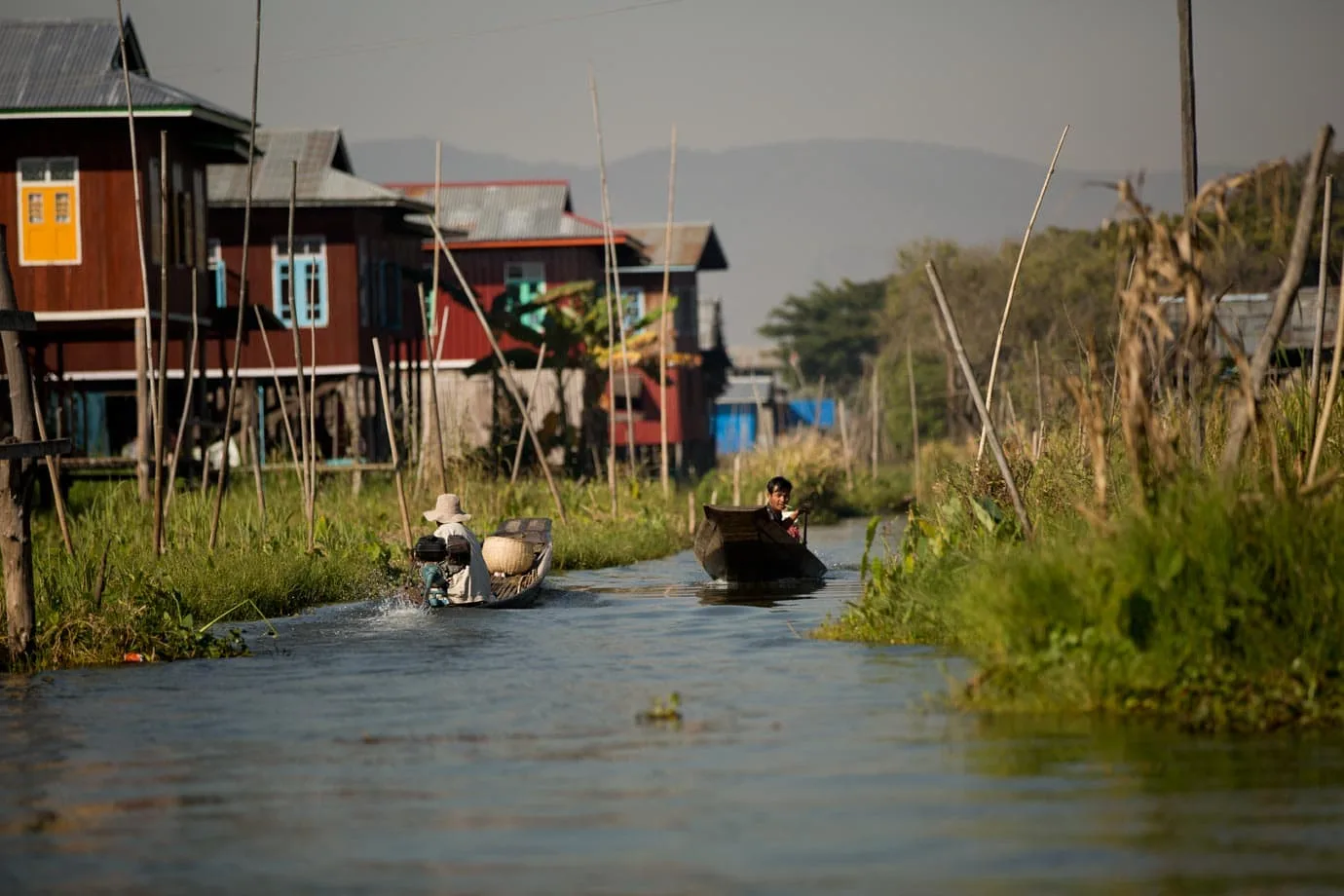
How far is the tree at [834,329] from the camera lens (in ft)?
291

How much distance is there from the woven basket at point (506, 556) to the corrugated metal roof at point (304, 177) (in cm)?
1460

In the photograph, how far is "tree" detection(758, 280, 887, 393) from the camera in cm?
8869

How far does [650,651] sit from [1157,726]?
504 cm

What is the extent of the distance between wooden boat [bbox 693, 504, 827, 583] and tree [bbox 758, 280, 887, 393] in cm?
6946

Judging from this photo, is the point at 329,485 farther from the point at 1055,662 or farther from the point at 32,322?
the point at 1055,662

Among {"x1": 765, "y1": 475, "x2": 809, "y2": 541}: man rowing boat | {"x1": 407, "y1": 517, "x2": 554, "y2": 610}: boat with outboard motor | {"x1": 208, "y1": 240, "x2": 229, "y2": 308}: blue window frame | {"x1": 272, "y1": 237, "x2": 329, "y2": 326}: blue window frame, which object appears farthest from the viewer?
Result: {"x1": 272, "y1": 237, "x2": 329, "y2": 326}: blue window frame

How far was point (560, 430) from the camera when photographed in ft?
115

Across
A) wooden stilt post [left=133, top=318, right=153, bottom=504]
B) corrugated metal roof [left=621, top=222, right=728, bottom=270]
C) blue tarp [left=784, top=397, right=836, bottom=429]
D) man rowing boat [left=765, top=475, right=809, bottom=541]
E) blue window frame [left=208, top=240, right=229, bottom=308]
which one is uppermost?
corrugated metal roof [left=621, top=222, right=728, bottom=270]

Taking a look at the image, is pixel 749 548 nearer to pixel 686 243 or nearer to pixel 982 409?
pixel 982 409

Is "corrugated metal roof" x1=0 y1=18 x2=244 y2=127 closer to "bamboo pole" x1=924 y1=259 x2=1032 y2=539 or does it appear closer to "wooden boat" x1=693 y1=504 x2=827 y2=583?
"wooden boat" x1=693 y1=504 x2=827 y2=583

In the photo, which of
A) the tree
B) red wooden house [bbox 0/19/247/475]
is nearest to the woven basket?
red wooden house [bbox 0/19/247/475]

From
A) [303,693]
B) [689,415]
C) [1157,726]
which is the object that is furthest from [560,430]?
[1157,726]

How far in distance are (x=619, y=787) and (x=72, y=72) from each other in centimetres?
2002

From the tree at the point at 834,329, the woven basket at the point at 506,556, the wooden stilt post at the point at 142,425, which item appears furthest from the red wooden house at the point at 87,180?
the tree at the point at 834,329
